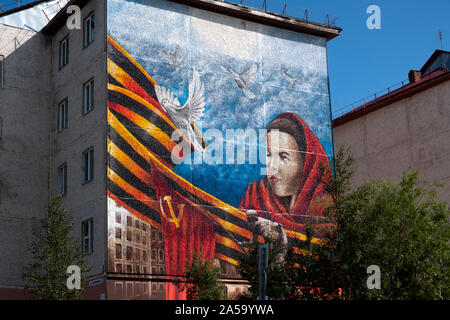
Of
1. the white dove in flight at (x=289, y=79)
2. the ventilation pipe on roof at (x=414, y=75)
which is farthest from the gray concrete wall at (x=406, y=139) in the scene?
the white dove in flight at (x=289, y=79)

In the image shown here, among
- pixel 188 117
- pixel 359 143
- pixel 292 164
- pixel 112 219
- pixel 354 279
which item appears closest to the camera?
pixel 354 279

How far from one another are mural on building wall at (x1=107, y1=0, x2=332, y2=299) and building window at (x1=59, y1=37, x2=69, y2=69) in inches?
190

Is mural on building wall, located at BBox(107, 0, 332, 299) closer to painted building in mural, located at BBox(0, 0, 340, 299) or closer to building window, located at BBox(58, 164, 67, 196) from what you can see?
painted building in mural, located at BBox(0, 0, 340, 299)

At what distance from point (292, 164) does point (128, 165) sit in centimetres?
969

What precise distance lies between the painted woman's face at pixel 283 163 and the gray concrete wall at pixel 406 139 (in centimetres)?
1073

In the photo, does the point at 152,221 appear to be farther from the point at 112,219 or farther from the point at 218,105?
the point at 218,105

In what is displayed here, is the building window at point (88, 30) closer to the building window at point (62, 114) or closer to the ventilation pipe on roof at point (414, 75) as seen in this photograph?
the building window at point (62, 114)

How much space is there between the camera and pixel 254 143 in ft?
134

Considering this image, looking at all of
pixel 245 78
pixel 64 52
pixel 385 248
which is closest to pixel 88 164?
pixel 64 52

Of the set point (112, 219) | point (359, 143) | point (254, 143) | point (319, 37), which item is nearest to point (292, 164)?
point (254, 143)

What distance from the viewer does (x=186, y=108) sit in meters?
39.1

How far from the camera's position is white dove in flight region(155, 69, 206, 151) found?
38594 mm

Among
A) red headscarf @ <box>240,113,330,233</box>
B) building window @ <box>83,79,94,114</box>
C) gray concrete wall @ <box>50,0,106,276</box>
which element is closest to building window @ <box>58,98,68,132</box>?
gray concrete wall @ <box>50,0,106,276</box>
